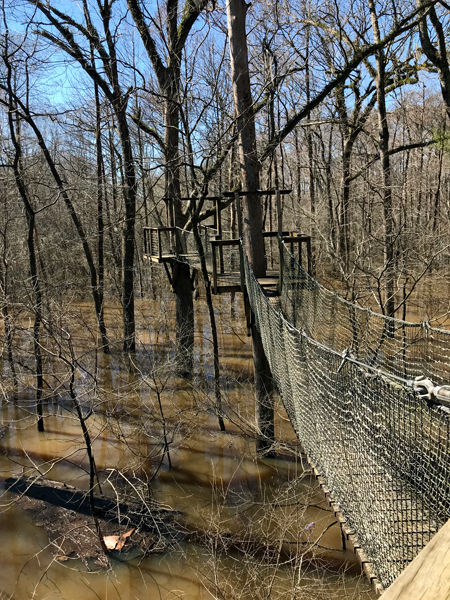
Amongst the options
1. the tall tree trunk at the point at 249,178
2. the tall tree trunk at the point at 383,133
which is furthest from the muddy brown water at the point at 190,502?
the tall tree trunk at the point at 383,133

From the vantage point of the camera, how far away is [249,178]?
20.1 ft

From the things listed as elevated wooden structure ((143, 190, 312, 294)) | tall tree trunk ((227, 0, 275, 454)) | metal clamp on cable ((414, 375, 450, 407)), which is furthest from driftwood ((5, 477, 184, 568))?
metal clamp on cable ((414, 375, 450, 407))

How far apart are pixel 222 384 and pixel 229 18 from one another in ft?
19.7

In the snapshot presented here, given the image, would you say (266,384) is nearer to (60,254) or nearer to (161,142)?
(161,142)

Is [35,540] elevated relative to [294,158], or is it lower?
lower

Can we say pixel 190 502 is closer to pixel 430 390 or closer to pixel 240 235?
pixel 240 235

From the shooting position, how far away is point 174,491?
6109 millimetres

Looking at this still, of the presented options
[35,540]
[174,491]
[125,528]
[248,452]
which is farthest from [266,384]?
[35,540]

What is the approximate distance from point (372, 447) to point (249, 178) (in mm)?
4368

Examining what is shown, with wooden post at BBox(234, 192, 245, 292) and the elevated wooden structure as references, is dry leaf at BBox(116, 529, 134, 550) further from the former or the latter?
wooden post at BBox(234, 192, 245, 292)

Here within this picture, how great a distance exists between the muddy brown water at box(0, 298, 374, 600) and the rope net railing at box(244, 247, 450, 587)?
4.55 feet

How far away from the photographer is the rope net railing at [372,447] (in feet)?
6.66

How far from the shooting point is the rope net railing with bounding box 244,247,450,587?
79.9 inches

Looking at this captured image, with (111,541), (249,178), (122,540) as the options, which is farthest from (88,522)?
(249,178)
